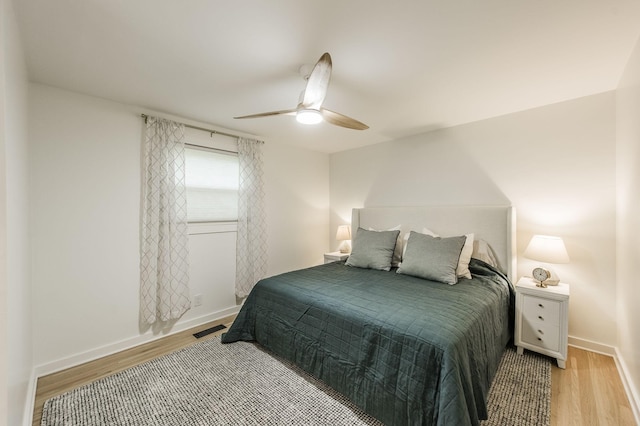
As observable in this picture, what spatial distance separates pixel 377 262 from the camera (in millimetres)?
2910

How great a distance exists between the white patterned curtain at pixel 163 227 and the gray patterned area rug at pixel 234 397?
1.97 ft

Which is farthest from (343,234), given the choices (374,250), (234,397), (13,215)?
(13,215)

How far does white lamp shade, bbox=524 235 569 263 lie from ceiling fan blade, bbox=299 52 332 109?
88.2 inches

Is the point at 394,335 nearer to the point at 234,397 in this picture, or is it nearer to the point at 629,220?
the point at 234,397

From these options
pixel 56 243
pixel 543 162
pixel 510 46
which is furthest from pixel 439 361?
pixel 56 243

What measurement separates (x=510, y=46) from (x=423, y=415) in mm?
2204

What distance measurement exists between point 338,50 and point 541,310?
8.48 feet

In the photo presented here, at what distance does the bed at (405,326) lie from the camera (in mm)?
1341

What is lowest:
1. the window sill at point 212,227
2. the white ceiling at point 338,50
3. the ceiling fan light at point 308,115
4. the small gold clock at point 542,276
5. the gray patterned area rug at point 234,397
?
the gray patterned area rug at point 234,397

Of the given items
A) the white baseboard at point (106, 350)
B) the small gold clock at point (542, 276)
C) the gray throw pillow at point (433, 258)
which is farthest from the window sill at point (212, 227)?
the small gold clock at point (542, 276)

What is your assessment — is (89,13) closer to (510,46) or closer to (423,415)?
(510,46)

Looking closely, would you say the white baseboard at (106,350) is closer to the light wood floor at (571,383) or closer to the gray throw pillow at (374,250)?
the light wood floor at (571,383)

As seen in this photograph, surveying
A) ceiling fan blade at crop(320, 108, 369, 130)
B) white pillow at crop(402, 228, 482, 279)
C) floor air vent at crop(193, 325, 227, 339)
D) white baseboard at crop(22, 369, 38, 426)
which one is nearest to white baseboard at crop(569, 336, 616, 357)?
white pillow at crop(402, 228, 482, 279)

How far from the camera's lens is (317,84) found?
5.43 feet
